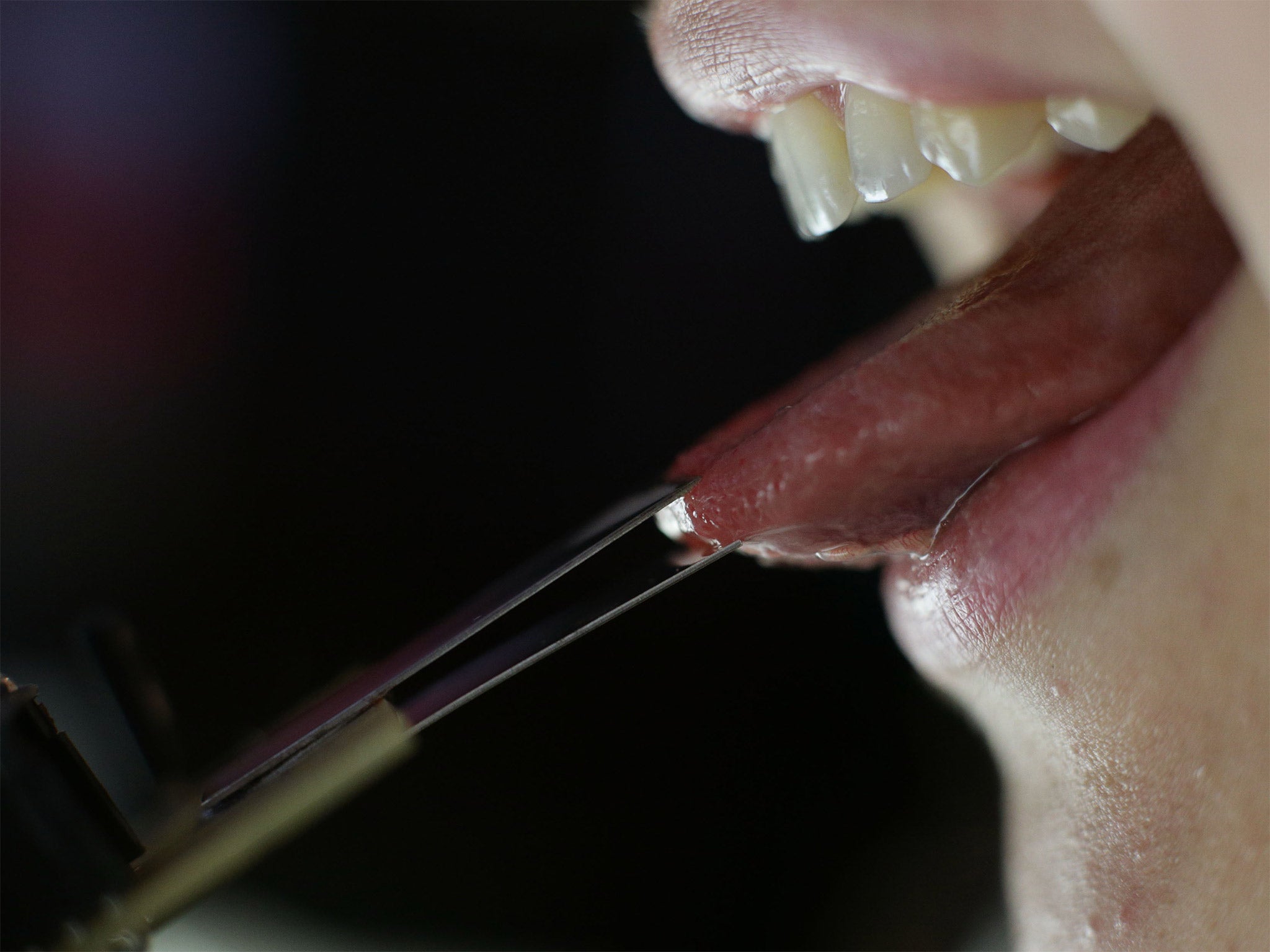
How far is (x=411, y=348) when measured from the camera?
104 cm

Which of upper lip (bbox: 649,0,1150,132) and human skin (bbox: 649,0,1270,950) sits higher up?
upper lip (bbox: 649,0,1150,132)

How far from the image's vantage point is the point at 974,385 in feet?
1.23

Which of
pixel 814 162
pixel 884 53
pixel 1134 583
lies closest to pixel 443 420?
pixel 814 162

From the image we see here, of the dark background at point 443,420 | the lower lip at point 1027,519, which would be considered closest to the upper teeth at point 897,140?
the lower lip at point 1027,519

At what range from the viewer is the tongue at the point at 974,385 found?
37 cm

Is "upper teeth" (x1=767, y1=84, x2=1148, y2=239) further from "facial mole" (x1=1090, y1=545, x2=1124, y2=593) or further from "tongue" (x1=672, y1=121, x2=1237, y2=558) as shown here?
"facial mole" (x1=1090, y1=545, x2=1124, y2=593)

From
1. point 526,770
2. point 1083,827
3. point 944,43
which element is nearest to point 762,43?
point 944,43

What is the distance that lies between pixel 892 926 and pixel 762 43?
813 mm

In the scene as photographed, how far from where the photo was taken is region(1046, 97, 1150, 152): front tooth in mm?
429

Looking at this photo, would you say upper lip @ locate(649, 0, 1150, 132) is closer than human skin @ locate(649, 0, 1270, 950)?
No

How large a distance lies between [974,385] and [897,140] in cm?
17

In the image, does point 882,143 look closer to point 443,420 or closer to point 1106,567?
point 1106,567

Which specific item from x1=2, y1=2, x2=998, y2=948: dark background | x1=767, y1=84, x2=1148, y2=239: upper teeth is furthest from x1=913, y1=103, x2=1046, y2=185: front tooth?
x1=2, y1=2, x2=998, y2=948: dark background

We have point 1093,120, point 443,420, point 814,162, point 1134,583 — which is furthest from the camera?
point 443,420
